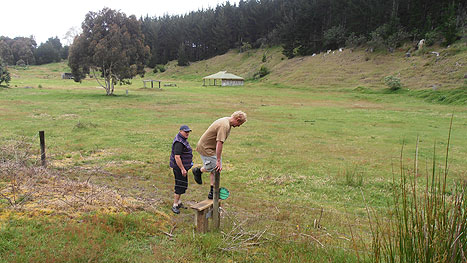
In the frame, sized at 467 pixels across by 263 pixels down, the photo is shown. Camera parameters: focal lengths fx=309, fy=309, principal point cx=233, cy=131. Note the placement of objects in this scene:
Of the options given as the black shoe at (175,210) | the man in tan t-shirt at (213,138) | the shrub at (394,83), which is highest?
the shrub at (394,83)

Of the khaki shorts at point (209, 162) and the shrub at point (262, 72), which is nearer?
the khaki shorts at point (209, 162)

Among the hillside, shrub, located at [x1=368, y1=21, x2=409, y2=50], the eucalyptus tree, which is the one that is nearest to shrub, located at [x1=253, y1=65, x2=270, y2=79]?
the hillside

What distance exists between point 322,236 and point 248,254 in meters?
1.35

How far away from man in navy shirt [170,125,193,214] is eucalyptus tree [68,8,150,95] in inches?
1157

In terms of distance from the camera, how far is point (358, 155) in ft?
41.4

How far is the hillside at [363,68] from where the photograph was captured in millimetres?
39156

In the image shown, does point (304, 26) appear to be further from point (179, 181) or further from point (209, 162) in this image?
point (179, 181)

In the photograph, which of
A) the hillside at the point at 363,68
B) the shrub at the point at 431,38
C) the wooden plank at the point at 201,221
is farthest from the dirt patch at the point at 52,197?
Answer: the shrub at the point at 431,38

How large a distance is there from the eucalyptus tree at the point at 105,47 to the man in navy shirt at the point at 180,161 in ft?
A: 96.5

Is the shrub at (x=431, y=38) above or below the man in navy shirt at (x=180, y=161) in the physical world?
above

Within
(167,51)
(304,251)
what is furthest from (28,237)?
(167,51)

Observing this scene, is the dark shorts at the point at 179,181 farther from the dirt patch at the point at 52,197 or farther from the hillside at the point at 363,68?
the hillside at the point at 363,68

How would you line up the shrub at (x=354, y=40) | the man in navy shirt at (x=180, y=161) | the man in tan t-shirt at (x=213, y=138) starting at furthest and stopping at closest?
the shrub at (x=354, y=40) → the man in navy shirt at (x=180, y=161) → the man in tan t-shirt at (x=213, y=138)

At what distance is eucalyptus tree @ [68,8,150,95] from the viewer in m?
32.3
